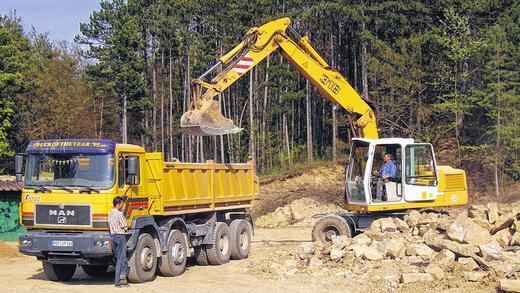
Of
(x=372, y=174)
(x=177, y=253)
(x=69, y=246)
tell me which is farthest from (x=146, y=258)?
(x=372, y=174)

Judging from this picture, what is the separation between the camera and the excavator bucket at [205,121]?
17.1 m

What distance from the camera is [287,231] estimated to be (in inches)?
1113

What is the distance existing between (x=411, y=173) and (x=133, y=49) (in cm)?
3816

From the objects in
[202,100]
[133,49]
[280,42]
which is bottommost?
[202,100]

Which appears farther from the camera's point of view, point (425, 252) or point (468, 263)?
point (425, 252)

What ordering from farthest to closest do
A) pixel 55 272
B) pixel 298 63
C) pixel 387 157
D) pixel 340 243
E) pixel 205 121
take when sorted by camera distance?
pixel 298 63 < pixel 387 157 < pixel 205 121 < pixel 340 243 < pixel 55 272

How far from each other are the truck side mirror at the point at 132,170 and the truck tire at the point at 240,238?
16.4 feet

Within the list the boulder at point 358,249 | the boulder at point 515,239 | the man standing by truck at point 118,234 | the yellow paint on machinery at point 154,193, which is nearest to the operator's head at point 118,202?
the man standing by truck at point 118,234

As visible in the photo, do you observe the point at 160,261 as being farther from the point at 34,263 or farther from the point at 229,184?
the point at 34,263

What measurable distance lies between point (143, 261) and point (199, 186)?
2891 millimetres

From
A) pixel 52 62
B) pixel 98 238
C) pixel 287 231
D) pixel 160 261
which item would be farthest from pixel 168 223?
pixel 52 62

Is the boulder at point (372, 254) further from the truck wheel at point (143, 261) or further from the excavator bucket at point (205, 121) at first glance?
the truck wheel at point (143, 261)

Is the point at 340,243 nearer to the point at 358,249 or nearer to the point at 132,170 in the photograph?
the point at 358,249

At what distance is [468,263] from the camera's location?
1363 centimetres
